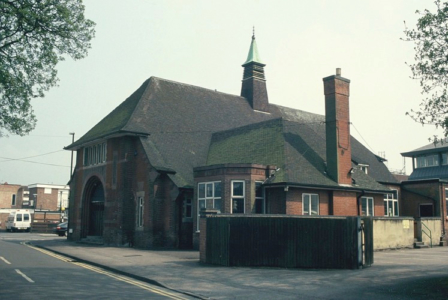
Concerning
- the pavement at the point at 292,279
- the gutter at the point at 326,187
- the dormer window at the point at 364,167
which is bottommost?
the pavement at the point at 292,279

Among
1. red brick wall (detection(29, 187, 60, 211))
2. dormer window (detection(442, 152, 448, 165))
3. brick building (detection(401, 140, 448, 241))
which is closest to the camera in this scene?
brick building (detection(401, 140, 448, 241))

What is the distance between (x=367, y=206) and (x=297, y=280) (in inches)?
660

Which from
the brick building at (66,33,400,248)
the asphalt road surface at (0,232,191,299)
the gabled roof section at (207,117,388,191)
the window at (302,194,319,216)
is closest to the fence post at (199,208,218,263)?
the asphalt road surface at (0,232,191,299)

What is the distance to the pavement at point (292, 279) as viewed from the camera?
1203 cm

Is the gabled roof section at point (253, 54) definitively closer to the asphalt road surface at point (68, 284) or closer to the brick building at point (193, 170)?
the brick building at point (193, 170)

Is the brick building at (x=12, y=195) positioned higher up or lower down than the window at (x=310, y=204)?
higher up

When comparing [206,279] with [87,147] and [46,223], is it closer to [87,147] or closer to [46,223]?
[87,147]

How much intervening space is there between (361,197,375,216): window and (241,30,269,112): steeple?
14.5 metres

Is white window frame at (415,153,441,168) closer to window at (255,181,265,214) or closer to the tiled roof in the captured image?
the tiled roof

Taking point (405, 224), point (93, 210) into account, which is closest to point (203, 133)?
point (93, 210)

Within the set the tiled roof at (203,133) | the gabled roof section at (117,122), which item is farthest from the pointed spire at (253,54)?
the gabled roof section at (117,122)

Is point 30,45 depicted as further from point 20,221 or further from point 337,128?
point 20,221

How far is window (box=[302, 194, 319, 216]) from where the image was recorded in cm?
2577

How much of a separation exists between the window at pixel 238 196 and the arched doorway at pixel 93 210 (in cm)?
1289
